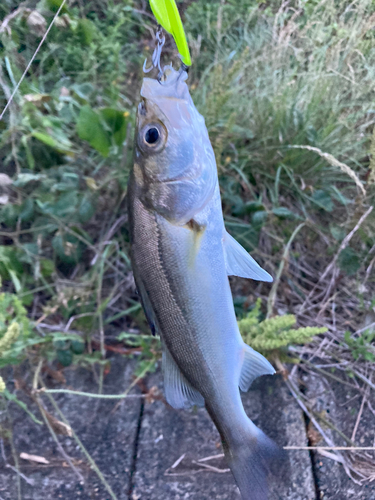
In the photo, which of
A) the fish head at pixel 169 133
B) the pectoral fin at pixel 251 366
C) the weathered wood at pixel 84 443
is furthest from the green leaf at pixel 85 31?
the pectoral fin at pixel 251 366

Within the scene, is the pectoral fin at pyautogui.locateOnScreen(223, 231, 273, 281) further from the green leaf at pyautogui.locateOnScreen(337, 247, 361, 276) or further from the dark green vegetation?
the green leaf at pyautogui.locateOnScreen(337, 247, 361, 276)

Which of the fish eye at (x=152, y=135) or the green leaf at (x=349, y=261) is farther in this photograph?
the green leaf at (x=349, y=261)

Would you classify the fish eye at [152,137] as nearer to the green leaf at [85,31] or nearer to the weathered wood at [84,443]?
the weathered wood at [84,443]

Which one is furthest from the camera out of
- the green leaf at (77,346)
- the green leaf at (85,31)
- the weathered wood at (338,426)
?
the green leaf at (85,31)

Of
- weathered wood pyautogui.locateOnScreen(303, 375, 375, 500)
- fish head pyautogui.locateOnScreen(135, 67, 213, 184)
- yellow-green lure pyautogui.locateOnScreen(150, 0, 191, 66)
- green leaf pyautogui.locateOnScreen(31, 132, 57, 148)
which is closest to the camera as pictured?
yellow-green lure pyautogui.locateOnScreen(150, 0, 191, 66)

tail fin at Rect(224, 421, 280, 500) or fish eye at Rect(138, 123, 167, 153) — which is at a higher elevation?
fish eye at Rect(138, 123, 167, 153)

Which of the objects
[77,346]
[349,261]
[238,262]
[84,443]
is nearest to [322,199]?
[349,261]

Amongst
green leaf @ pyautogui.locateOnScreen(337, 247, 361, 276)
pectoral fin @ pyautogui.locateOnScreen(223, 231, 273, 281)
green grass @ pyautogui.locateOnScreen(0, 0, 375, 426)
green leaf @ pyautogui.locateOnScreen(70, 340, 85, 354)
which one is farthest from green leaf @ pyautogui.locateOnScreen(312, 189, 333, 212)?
green leaf @ pyautogui.locateOnScreen(70, 340, 85, 354)
